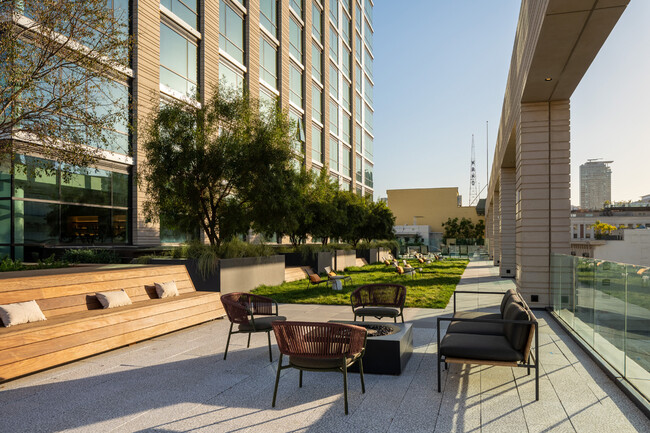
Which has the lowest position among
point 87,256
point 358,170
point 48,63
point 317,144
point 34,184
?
point 87,256

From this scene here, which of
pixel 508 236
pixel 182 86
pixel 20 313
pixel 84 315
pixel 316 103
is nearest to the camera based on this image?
pixel 20 313

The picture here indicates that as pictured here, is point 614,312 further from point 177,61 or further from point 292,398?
point 177,61

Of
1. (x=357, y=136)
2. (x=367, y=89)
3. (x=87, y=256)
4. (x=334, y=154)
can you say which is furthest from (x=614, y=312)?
(x=367, y=89)

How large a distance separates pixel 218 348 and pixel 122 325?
4.76 ft

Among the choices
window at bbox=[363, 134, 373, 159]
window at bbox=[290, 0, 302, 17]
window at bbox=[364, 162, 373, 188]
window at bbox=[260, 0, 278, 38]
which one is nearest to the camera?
window at bbox=[260, 0, 278, 38]

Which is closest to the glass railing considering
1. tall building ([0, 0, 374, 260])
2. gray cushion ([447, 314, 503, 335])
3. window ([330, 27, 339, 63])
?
gray cushion ([447, 314, 503, 335])

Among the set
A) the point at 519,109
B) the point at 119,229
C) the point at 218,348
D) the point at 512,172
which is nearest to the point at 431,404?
the point at 218,348

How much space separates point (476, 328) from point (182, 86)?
51.0 ft

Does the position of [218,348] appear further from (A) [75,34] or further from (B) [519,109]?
(B) [519,109]

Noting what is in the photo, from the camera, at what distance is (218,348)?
270 inches

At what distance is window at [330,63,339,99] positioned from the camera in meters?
36.2

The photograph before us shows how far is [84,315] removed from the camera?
6.53 m

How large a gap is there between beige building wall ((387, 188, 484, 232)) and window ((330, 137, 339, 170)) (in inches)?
1914

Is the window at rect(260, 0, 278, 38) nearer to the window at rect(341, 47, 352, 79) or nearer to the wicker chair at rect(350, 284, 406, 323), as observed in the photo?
the window at rect(341, 47, 352, 79)
